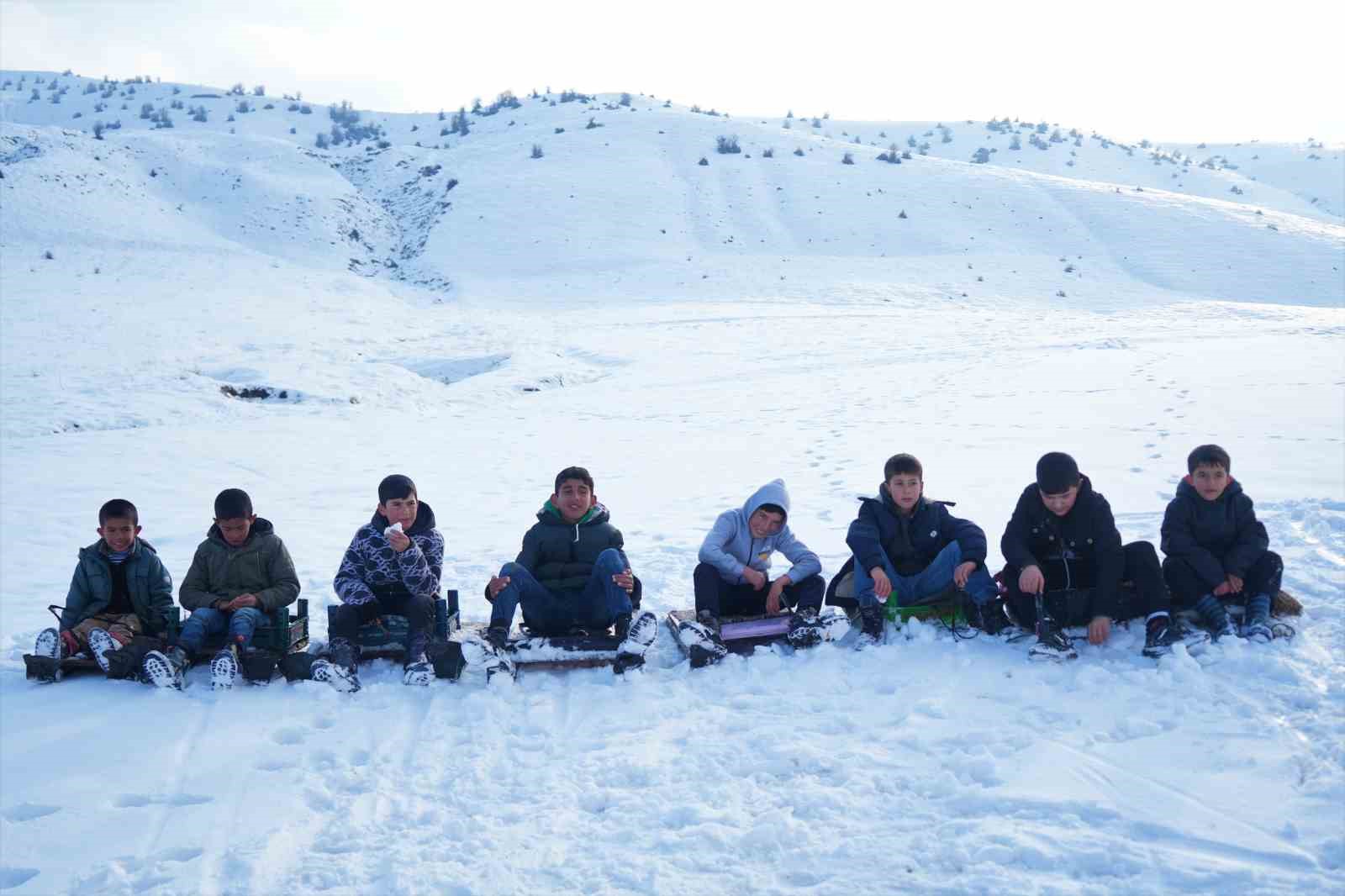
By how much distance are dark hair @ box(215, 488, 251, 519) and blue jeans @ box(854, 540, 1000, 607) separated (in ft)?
11.6

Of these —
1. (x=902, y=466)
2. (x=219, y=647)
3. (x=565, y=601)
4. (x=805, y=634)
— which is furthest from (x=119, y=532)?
(x=902, y=466)

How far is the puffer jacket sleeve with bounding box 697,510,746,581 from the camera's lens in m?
6.07

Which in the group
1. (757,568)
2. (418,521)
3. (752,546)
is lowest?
(757,568)

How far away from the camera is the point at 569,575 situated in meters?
6.13

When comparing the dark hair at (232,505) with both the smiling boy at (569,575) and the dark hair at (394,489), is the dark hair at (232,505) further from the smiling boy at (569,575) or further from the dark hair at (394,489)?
the smiling boy at (569,575)

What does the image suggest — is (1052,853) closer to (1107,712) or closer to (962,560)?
(1107,712)

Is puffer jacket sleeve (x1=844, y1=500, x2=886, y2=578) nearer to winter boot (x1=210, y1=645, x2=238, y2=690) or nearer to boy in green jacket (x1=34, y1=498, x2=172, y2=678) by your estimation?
winter boot (x1=210, y1=645, x2=238, y2=690)

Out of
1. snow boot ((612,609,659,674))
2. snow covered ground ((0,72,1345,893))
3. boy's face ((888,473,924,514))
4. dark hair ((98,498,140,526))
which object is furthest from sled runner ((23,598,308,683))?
boy's face ((888,473,924,514))

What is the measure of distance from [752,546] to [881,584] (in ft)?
2.85

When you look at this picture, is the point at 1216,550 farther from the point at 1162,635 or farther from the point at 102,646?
the point at 102,646

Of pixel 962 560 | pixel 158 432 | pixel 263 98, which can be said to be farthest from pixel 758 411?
pixel 263 98

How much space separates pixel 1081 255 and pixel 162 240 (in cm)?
2905

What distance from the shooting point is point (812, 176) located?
4022cm

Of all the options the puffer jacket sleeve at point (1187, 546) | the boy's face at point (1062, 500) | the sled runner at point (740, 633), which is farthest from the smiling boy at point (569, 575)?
the puffer jacket sleeve at point (1187, 546)
